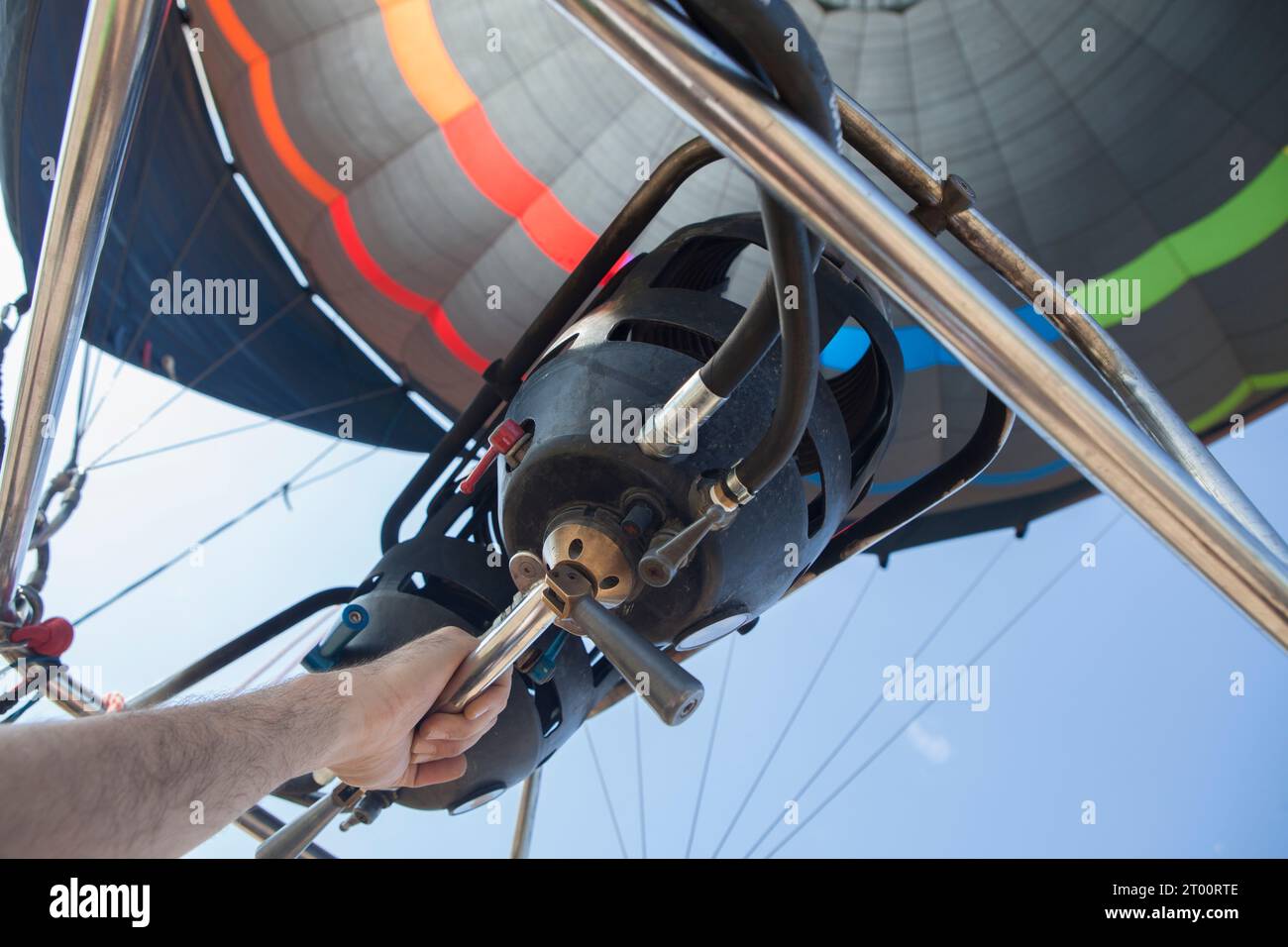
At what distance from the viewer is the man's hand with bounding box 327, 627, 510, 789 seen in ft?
4.45

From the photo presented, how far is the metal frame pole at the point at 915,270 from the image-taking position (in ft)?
2.52

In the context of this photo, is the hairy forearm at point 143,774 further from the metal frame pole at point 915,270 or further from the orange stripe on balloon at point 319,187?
the orange stripe on balloon at point 319,187

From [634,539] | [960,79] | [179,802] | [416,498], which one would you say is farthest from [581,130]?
[179,802]

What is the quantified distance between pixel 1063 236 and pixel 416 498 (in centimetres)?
241

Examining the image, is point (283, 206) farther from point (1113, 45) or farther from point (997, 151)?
point (1113, 45)

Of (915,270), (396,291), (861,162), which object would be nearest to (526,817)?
(396,291)

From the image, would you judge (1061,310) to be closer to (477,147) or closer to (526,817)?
(526,817)

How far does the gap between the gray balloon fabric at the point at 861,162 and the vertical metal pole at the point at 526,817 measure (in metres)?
1.65

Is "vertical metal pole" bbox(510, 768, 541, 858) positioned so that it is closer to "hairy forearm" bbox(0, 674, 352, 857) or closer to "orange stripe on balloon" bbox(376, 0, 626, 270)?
"orange stripe on balloon" bbox(376, 0, 626, 270)

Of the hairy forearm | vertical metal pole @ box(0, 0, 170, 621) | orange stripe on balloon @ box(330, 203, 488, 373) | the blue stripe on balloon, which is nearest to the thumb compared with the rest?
the hairy forearm

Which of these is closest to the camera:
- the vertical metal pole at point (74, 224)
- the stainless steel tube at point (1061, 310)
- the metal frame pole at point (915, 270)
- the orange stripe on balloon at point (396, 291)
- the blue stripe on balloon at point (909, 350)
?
the metal frame pole at point (915, 270)

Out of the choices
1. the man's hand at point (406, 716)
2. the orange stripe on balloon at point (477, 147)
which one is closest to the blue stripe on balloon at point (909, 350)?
the orange stripe on balloon at point (477, 147)

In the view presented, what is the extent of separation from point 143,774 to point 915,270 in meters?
0.82

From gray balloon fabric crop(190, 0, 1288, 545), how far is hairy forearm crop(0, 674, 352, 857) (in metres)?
2.64
